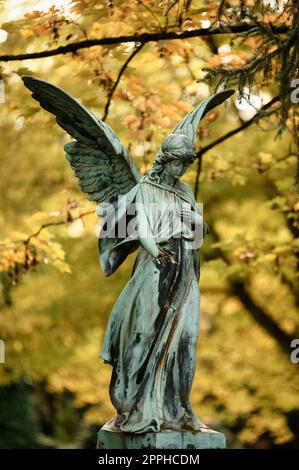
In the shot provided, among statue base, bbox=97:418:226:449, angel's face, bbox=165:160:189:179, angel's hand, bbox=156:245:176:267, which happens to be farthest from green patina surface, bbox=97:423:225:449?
angel's face, bbox=165:160:189:179

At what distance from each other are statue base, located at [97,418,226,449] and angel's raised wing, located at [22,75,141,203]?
75.0 inches

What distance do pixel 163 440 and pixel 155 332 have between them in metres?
0.84

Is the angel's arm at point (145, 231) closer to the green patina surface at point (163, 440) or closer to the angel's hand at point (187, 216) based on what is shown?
the angel's hand at point (187, 216)

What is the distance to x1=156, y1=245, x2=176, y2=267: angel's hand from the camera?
9156 mm

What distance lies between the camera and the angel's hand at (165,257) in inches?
360

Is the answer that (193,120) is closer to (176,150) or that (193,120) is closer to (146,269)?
(176,150)

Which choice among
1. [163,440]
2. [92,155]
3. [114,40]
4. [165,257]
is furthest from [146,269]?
[114,40]

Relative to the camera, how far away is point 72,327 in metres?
19.2

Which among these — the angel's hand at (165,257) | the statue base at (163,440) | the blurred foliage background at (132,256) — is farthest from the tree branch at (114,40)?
the statue base at (163,440)

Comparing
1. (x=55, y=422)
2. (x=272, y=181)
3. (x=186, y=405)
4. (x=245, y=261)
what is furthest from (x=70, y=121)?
(x=55, y=422)

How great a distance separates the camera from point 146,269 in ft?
30.2

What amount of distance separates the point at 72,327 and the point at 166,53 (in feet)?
21.2

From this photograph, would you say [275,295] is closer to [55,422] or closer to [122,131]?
[122,131]

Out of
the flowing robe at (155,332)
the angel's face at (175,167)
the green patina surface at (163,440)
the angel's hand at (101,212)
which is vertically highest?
the angel's face at (175,167)
